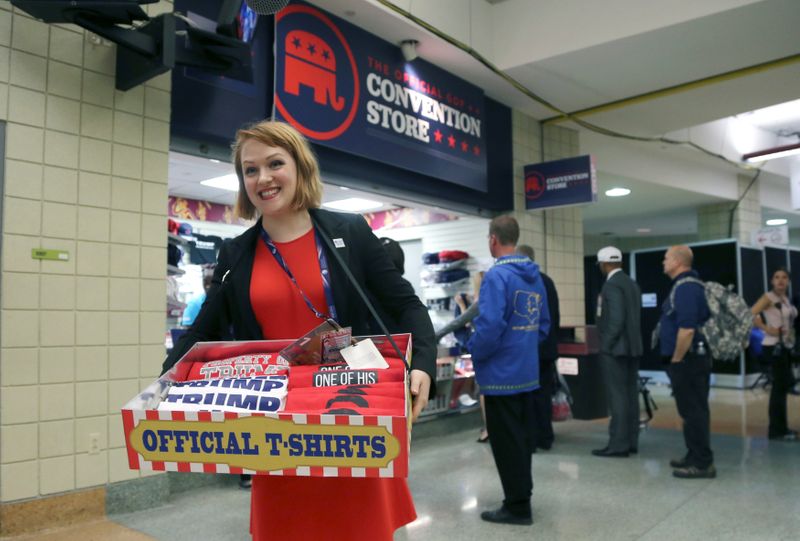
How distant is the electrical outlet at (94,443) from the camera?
10.7 feet

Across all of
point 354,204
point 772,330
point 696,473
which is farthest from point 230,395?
point 354,204

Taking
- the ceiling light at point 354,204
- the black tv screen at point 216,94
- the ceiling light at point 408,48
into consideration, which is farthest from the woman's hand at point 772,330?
the black tv screen at point 216,94

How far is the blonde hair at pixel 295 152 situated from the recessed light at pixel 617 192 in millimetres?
9370

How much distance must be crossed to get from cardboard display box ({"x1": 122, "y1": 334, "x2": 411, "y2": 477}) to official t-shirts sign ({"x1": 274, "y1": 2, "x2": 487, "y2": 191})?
11.6 feet

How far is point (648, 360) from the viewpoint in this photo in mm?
10672

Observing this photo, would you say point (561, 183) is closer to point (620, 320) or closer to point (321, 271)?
point (620, 320)

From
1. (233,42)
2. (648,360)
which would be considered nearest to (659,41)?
(233,42)

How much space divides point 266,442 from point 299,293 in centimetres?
41

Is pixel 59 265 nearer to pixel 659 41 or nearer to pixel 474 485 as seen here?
pixel 474 485

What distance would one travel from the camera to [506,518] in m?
3.25

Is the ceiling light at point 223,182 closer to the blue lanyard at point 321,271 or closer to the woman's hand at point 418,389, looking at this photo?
the blue lanyard at point 321,271

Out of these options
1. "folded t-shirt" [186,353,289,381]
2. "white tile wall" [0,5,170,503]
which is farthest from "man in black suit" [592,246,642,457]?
"folded t-shirt" [186,353,289,381]

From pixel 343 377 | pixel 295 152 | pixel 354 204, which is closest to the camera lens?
pixel 343 377

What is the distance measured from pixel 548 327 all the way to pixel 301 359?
3.63 m
